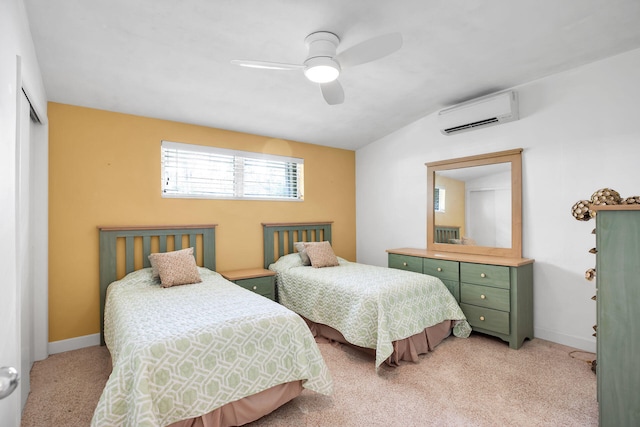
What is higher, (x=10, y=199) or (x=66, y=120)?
(x=66, y=120)

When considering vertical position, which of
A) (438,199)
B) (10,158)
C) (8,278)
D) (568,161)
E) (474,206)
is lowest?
(8,278)

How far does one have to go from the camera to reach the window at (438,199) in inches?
156

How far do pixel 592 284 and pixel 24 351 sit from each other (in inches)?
180

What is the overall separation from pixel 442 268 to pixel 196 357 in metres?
2.70

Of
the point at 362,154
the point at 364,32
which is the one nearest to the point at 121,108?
the point at 364,32

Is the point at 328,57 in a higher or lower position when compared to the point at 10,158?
higher

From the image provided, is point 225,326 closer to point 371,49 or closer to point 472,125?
point 371,49

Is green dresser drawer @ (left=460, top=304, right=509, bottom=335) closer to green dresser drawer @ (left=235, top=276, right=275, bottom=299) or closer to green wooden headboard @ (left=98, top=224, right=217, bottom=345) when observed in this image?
green dresser drawer @ (left=235, top=276, right=275, bottom=299)

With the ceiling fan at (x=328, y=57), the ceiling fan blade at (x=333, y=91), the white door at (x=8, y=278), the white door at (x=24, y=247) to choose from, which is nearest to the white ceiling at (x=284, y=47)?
the ceiling fan at (x=328, y=57)

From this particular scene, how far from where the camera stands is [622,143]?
8.80ft

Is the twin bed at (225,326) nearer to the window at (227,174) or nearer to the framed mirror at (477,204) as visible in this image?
the window at (227,174)

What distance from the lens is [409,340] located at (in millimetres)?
2727

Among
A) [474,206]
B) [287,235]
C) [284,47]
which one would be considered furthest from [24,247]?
[474,206]

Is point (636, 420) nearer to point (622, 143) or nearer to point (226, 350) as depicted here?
point (226, 350)
